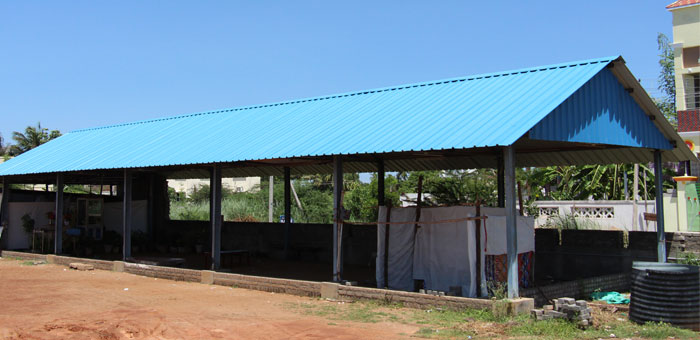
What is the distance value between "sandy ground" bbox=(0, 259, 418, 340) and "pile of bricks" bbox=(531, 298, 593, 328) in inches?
75.3

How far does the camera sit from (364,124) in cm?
1402

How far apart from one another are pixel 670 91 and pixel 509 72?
35.1 metres

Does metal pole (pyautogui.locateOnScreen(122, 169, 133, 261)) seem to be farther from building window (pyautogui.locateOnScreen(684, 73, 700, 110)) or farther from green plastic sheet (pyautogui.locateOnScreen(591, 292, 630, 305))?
building window (pyautogui.locateOnScreen(684, 73, 700, 110))

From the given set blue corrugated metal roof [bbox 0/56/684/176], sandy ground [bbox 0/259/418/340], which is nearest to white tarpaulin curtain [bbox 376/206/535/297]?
blue corrugated metal roof [bbox 0/56/684/176]

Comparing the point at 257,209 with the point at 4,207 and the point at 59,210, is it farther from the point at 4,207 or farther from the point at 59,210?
the point at 59,210

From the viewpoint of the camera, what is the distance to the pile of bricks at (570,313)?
30.9ft

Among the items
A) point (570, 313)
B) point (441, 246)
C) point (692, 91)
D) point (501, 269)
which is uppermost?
point (692, 91)

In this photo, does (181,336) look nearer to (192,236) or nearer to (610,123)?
(610,123)

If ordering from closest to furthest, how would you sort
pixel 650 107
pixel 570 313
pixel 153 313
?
pixel 570 313
pixel 153 313
pixel 650 107

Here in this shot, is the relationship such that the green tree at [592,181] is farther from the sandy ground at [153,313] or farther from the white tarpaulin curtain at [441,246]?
the sandy ground at [153,313]

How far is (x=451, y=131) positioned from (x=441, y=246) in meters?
2.33

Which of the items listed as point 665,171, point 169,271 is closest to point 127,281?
point 169,271

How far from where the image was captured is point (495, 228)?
12.2 m

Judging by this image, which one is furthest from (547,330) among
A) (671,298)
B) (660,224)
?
(660,224)
